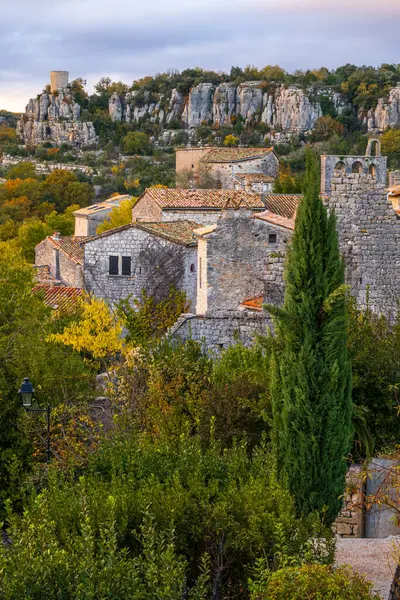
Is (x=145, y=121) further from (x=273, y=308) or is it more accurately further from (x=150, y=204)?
(x=273, y=308)

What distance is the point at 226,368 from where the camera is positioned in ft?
57.8

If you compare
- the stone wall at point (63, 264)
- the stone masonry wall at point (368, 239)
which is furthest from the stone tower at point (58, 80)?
the stone masonry wall at point (368, 239)

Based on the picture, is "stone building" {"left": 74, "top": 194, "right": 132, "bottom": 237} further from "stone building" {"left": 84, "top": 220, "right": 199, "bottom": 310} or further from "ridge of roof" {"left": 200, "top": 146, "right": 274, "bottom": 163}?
"stone building" {"left": 84, "top": 220, "right": 199, "bottom": 310}

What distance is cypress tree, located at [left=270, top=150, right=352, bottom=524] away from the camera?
12.7 meters

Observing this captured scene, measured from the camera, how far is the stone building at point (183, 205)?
123ft

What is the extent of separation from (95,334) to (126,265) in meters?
4.88

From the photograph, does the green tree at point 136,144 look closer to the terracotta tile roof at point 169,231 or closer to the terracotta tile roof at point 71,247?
the terracotta tile roof at point 71,247

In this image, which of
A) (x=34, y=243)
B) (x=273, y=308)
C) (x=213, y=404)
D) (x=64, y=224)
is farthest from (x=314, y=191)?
(x=64, y=224)

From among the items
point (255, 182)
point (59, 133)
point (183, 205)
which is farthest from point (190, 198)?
point (59, 133)

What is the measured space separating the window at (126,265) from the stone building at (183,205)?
498 cm

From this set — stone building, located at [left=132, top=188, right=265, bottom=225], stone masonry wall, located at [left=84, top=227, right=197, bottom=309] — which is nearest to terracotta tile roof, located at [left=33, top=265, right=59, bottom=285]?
stone building, located at [left=132, top=188, right=265, bottom=225]

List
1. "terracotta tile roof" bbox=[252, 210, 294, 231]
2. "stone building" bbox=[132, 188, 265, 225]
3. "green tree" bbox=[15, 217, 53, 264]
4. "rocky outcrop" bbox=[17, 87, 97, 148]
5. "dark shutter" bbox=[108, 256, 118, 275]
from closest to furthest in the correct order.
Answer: "terracotta tile roof" bbox=[252, 210, 294, 231]
"dark shutter" bbox=[108, 256, 118, 275]
"stone building" bbox=[132, 188, 265, 225]
"green tree" bbox=[15, 217, 53, 264]
"rocky outcrop" bbox=[17, 87, 97, 148]

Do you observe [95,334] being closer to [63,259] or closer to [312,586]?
[63,259]

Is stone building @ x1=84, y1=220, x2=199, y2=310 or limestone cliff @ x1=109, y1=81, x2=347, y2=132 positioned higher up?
limestone cliff @ x1=109, y1=81, x2=347, y2=132
